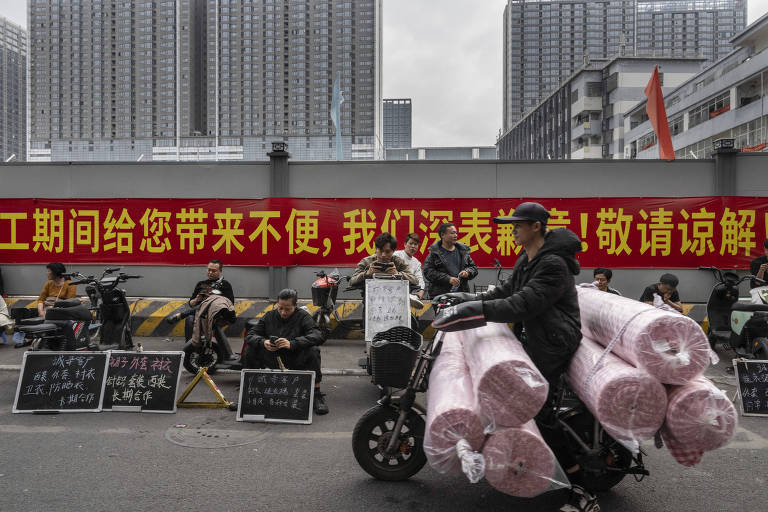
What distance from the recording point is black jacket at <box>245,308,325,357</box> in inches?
238

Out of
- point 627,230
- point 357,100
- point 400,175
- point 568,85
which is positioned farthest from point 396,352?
point 357,100

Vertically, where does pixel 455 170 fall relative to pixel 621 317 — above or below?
above

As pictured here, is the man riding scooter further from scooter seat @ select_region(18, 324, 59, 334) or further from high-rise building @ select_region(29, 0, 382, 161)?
high-rise building @ select_region(29, 0, 382, 161)

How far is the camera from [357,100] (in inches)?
5369

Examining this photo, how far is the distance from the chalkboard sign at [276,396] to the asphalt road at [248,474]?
128 mm

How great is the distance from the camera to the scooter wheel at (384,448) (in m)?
4.10

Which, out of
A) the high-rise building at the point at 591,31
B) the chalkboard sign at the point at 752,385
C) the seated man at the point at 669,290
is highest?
the high-rise building at the point at 591,31

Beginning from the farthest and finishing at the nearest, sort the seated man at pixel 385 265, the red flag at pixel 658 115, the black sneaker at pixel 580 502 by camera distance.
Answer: the red flag at pixel 658 115 → the seated man at pixel 385 265 → the black sneaker at pixel 580 502

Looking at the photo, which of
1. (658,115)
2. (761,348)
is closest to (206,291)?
(761,348)

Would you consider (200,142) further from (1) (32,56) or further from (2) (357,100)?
(1) (32,56)

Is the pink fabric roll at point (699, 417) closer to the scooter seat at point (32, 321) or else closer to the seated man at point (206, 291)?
the seated man at point (206, 291)

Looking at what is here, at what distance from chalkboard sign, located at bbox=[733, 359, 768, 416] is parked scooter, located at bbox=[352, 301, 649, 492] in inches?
101

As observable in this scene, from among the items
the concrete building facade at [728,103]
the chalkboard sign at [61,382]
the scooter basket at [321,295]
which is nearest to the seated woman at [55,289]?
the chalkboard sign at [61,382]

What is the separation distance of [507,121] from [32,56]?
135m
